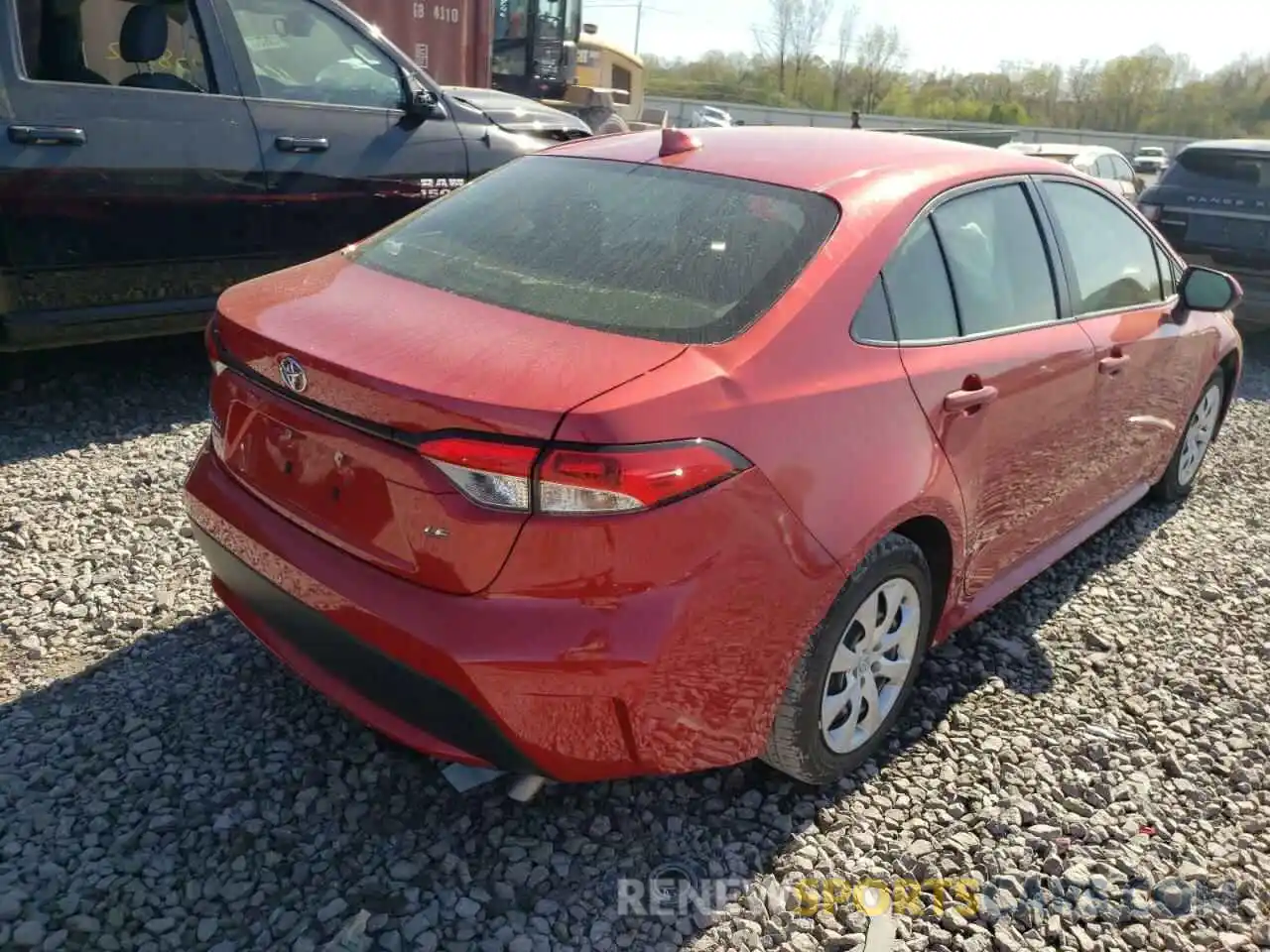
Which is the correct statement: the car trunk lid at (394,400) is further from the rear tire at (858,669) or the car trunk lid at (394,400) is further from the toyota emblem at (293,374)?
the rear tire at (858,669)

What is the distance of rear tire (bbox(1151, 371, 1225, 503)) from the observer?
466 centimetres

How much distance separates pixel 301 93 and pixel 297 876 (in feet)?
13.1

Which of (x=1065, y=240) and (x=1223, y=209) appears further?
(x=1223, y=209)

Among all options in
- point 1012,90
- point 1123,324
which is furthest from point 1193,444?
point 1012,90

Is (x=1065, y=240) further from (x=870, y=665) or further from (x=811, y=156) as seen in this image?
(x=870, y=665)

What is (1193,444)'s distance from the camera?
4.80 metres

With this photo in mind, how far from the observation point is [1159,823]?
8.80ft

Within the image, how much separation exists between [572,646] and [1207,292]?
3.28 metres

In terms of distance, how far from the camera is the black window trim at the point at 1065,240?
10.9ft

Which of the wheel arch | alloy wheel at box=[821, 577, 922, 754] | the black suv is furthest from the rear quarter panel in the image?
the black suv

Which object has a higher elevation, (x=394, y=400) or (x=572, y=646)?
(x=394, y=400)

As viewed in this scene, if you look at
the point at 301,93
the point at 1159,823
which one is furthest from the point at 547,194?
the point at 301,93

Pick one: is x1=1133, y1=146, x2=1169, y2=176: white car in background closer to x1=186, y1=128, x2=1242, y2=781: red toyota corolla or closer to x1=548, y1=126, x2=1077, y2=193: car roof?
x1=548, y1=126, x2=1077, y2=193: car roof

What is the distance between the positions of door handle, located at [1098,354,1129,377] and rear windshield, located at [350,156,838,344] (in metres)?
1.38
